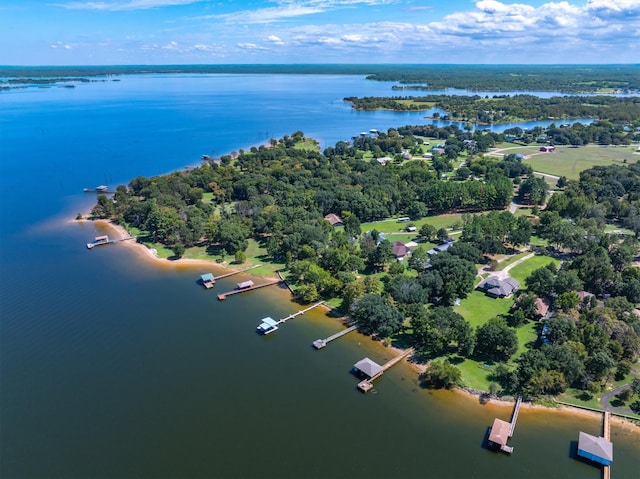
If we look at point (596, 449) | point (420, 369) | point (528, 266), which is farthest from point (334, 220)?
point (596, 449)

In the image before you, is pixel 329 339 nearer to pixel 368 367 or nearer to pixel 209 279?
pixel 368 367

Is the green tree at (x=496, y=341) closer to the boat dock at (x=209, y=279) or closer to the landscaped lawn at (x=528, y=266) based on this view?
the landscaped lawn at (x=528, y=266)

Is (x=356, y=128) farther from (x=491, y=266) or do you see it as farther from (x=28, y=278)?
(x=28, y=278)

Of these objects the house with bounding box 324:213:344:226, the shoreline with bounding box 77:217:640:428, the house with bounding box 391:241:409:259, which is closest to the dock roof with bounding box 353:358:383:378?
the shoreline with bounding box 77:217:640:428

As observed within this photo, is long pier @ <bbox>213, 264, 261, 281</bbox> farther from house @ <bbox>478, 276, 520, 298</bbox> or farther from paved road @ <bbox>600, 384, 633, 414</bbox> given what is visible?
paved road @ <bbox>600, 384, 633, 414</bbox>

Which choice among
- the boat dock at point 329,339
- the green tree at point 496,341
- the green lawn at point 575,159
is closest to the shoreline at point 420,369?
the boat dock at point 329,339
